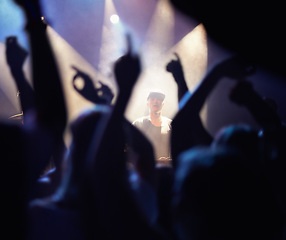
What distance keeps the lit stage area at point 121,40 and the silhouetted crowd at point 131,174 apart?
234 centimetres

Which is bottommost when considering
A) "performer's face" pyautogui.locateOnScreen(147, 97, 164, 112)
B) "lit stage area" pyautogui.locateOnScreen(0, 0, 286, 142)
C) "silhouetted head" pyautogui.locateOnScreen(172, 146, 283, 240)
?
"performer's face" pyautogui.locateOnScreen(147, 97, 164, 112)

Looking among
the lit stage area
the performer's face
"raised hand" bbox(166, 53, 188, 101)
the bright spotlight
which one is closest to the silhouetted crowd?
"raised hand" bbox(166, 53, 188, 101)

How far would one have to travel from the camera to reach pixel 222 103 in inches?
136

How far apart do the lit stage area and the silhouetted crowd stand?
234 cm

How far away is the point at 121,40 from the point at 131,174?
333 cm

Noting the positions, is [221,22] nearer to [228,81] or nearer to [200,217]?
[228,81]

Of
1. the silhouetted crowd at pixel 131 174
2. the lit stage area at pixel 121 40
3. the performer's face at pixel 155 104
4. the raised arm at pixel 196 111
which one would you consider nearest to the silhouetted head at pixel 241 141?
the silhouetted crowd at pixel 131 174

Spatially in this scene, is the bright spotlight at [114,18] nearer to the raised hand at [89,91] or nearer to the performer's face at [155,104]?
the performer's face at [155,104]

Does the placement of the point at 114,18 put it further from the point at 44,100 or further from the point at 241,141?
the point at 241,141

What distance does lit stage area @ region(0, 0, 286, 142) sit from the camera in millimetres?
3438

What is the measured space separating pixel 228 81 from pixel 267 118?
7.95ft

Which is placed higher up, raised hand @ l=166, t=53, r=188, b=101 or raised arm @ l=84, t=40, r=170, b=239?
raised arm @ l=84, t=40, r=170, b=239

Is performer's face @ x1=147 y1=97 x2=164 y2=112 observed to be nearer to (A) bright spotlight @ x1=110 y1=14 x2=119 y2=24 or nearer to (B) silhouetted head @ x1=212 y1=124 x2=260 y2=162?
(A) bright spotlight @ x1=110 y1=14 x2=119 y2=24

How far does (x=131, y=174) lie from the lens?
0.85 metres
